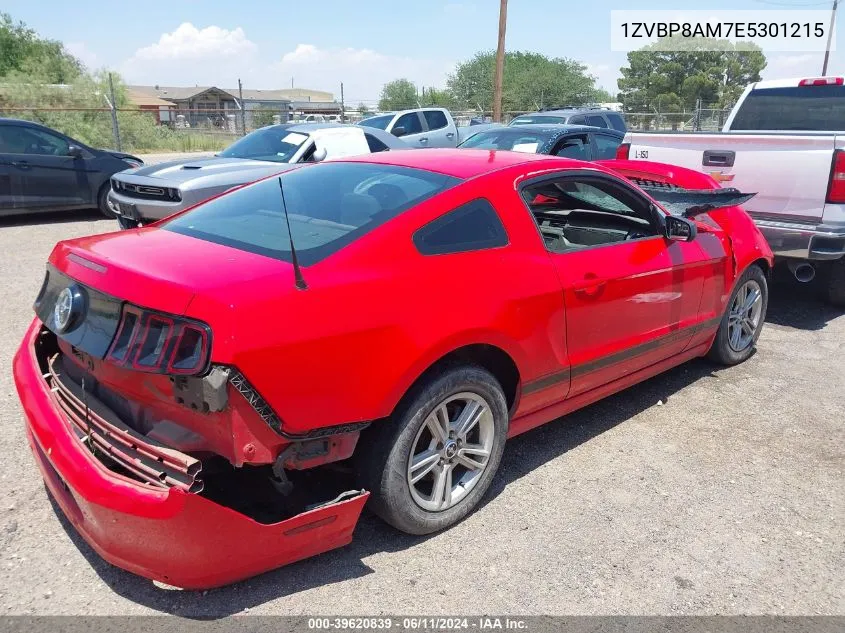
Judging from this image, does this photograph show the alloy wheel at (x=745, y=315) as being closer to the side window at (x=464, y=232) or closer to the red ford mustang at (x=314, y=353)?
the red ford mustang at (x=314, y=353)

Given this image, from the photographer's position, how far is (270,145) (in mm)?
8930

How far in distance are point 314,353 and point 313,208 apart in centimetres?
105

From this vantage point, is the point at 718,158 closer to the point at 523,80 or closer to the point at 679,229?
the point at 679,229

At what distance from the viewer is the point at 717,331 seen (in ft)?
16.1

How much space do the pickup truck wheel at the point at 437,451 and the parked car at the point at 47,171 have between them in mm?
9461

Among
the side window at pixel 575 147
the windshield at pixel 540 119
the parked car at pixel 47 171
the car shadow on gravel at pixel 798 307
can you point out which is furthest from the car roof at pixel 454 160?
the windshield at pixel 540 119

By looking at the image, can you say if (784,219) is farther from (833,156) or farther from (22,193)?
(22,193)

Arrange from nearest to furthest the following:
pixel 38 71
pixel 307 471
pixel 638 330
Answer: pixel 307 471 → pixel 638 330 → pixel 38 71

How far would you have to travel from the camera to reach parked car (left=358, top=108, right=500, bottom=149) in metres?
14.6

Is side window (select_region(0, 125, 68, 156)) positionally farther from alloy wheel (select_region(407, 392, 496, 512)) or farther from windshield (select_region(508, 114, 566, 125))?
alloy wheel (select_region(407, 392, 496, 512))

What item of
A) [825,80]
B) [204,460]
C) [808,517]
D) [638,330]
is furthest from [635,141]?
[204,460]

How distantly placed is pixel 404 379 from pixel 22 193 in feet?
31.5

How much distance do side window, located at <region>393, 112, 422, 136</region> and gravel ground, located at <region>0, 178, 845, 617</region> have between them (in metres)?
11.3

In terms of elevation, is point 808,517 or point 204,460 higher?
point 204,460
